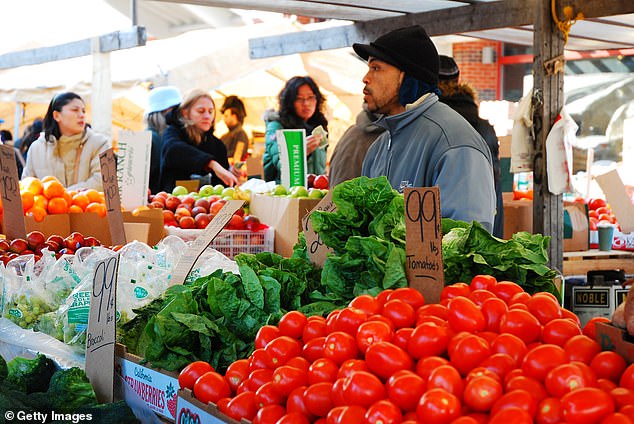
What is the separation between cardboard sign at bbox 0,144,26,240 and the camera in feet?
11.8

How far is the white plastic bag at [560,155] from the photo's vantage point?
484 cm

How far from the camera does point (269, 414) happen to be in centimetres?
154

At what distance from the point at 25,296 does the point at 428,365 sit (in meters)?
1.76

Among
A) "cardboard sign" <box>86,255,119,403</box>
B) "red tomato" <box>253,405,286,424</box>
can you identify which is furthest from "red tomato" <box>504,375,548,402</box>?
"cardboard sign" <box>86,255,119,403</box>

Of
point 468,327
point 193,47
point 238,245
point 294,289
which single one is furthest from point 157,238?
point 193,47

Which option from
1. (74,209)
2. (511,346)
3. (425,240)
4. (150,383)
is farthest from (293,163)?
(511,346)

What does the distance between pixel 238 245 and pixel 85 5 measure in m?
7.35

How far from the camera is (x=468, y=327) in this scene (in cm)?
158

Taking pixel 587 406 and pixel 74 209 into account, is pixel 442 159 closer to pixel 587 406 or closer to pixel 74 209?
pixel 587 406

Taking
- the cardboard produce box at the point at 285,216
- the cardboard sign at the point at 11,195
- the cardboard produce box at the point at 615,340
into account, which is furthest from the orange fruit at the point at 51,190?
the cardboard produce box at the point at 615,340

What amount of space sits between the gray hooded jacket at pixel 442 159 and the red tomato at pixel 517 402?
1.76 m

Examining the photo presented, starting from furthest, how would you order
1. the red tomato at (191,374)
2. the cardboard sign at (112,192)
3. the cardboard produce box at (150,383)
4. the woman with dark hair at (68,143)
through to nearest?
the woman with dark hair at (68,143)
the cardboard sign at (112,192)
the cardboard produce box at (150,383)
the red tomato at (191,374)

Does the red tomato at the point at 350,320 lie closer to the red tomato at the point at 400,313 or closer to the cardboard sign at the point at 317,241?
the red tomato at the point at 400,313

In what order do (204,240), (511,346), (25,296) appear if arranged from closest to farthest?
(511,346)
(204,240)
(25,296)
